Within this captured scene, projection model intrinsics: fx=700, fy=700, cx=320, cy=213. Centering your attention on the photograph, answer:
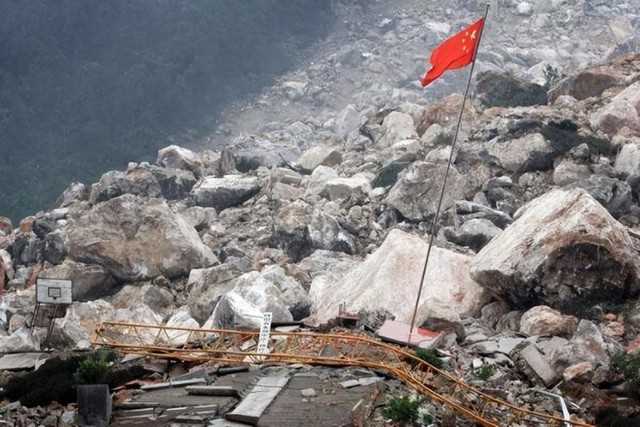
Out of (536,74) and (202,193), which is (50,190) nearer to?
(202,193)

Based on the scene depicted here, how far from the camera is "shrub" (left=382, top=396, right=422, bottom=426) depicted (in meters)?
5.82

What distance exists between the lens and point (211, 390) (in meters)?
7.03

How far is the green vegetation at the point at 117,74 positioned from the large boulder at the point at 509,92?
19452mm

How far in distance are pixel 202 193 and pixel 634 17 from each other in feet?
106

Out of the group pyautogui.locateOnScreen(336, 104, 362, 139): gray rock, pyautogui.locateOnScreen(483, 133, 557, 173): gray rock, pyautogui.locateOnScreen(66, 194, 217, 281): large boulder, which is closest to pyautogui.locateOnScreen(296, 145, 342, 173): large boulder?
pyautogui.locateOnScreen(483, 133, 557, 173): gray rock

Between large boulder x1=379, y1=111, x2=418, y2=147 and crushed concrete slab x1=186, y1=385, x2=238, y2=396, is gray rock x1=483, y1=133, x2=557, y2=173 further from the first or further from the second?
crushed concrete slab x1=186, y1=385, x2=238, y2=396

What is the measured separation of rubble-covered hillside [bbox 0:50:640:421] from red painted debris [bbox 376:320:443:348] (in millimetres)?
184

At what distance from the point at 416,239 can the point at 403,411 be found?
6.46m

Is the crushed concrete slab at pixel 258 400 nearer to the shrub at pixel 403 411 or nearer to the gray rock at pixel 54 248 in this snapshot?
the shrub at pixel 403 411

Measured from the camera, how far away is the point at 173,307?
14.9 metres

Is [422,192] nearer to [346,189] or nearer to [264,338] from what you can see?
[346,189]

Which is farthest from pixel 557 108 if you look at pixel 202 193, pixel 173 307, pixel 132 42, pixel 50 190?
pixel 132 42

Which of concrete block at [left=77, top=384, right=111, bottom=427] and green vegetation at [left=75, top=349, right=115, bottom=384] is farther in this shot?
green vegetation at [left=75, top=349, right=115, bottom=384]

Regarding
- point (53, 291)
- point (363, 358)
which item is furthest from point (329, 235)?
point (363, 358)
